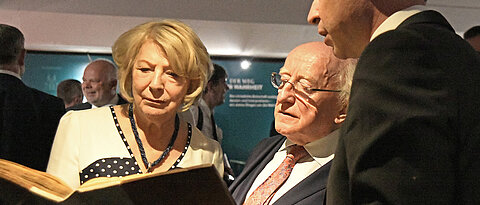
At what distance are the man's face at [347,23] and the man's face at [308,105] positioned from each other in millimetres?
825

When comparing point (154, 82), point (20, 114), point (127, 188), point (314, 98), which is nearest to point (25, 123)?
point (20, 114)

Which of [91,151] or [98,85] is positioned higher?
[91,151]

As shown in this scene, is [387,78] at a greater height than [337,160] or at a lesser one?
greater

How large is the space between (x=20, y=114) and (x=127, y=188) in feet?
6.55

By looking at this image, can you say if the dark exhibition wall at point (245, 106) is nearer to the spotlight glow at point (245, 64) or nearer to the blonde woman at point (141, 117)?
the spotlight glow at point (245, 64)

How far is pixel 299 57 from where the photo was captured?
2.04 meters

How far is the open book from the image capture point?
103 cm

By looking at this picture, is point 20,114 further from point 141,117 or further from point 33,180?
point 33,180

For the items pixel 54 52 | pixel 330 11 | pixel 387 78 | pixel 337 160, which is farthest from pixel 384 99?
pixel 54 52

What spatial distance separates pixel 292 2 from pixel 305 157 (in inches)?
130

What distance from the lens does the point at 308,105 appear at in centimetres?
198

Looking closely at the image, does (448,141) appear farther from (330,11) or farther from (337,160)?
(330,11)

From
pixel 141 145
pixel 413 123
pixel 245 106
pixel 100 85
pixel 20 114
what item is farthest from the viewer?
pixel 245 106

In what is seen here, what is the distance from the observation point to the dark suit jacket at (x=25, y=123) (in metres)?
2.78
